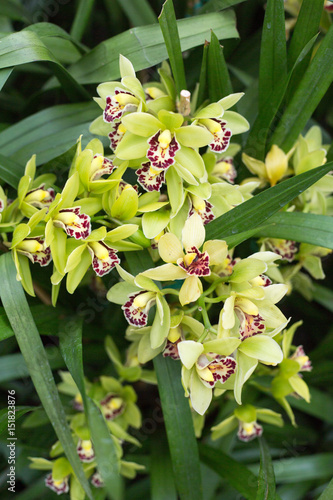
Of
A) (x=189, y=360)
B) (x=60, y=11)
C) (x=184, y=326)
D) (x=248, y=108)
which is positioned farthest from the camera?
(x=60, y=11)

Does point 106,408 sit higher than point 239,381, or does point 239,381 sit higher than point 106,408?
point 239,381

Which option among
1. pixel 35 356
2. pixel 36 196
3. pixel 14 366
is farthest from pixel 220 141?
pixel 14 366

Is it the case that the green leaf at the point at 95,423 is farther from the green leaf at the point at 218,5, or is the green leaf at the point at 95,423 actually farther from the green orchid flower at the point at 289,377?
the green leaf at the point at 218,5

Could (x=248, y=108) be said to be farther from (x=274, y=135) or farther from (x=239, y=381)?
(x=239, y=381)

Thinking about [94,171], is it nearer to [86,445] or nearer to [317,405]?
[86,445]

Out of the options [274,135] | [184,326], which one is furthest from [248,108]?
[184,326]

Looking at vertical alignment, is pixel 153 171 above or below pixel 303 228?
above
